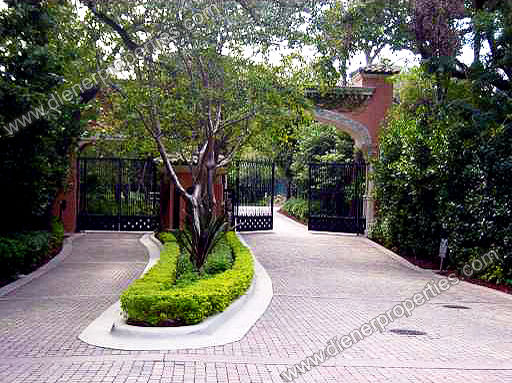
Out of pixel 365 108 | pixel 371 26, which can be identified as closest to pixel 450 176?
pixel 371 26

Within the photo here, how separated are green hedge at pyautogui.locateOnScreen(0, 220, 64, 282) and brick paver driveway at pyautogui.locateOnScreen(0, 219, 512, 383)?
2.06 ft

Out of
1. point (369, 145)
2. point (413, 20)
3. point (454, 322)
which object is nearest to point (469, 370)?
point (454, 322)

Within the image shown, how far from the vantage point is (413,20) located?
16.1 m

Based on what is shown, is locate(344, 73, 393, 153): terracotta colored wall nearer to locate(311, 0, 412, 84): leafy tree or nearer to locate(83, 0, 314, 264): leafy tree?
locate(311, 0, 412, 84): leafy tree

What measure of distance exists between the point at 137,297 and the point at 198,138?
29.8 feet

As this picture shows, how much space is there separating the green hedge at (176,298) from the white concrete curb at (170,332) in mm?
156

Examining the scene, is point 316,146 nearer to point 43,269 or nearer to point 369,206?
point 369,206

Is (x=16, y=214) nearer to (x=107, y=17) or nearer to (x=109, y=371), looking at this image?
(x=107, y=17)

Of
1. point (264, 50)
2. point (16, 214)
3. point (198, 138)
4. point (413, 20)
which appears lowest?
point (16, 214)

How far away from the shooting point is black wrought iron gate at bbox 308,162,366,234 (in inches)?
950

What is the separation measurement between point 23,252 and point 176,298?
259 inches

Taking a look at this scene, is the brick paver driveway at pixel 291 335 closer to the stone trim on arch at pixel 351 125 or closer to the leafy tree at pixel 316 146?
the stone trim on arch at pixel 351 125

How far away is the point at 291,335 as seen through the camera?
7.96m

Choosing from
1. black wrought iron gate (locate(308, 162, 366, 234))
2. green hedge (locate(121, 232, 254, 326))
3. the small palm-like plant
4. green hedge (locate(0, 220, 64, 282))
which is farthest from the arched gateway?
green hedge (locate(121, 232, 254, 326))
